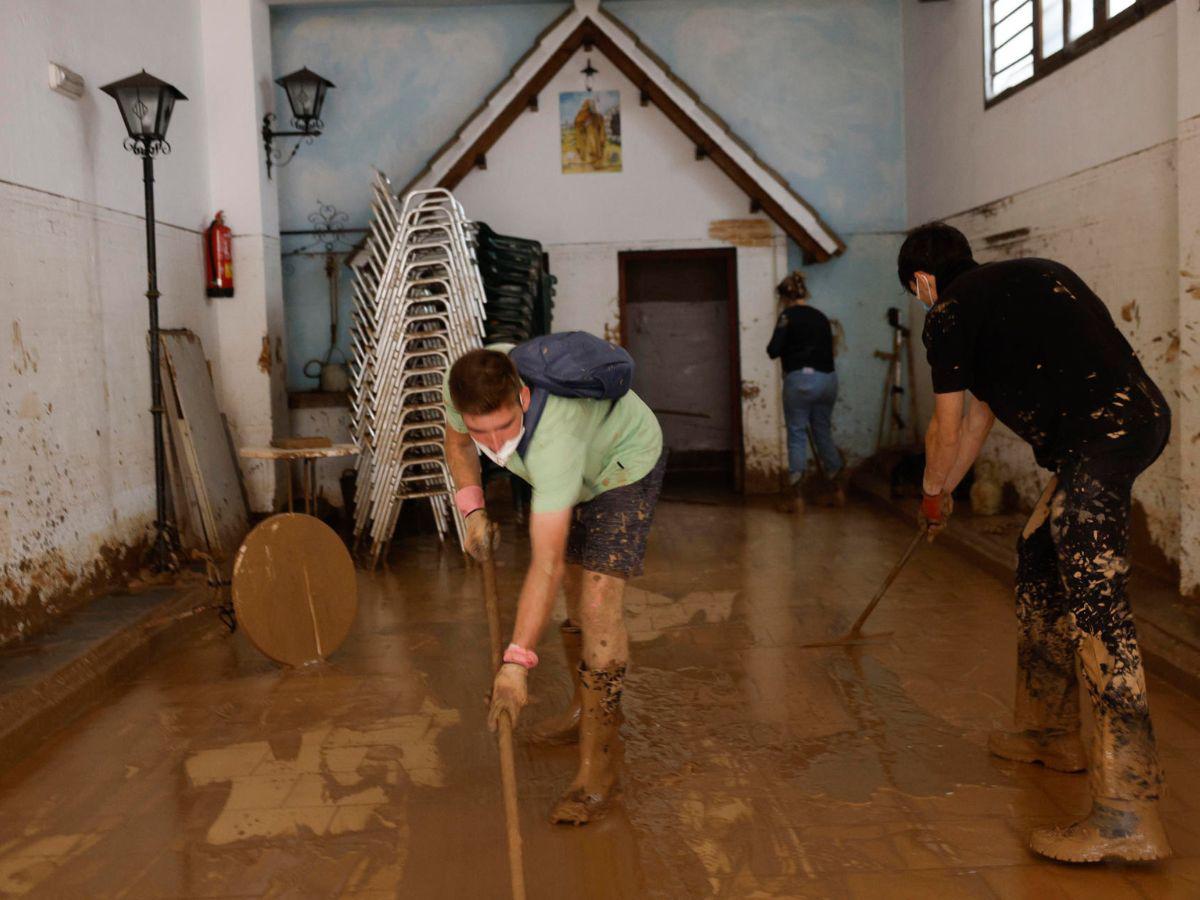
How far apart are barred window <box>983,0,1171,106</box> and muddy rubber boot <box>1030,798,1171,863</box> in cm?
452

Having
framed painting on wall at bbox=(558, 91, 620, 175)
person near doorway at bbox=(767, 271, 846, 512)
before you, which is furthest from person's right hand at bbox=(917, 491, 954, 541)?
framed painting on wall at bbox=(558, 91, 620, 175)

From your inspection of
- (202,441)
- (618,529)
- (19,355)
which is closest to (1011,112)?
(618,529)

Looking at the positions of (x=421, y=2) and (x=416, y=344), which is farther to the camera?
(x=421, y=2)

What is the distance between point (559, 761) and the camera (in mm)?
4266

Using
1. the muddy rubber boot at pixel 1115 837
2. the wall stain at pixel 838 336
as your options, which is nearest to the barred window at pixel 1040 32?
the wall stain at pixel 838 336

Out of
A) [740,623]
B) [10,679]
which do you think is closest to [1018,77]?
[740,623]

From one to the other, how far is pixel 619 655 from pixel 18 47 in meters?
4.54

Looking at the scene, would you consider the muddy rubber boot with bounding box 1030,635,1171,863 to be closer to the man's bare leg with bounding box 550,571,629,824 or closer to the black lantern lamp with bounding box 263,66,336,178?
the man's bare leg with bounding box 550,571,629,824

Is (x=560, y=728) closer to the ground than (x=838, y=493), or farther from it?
closer to the ground

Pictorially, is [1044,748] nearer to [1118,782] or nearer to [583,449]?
[1118,782]

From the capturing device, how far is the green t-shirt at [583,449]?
319 centimetres

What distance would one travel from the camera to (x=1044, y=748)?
13.1ft

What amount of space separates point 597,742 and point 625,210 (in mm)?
7620

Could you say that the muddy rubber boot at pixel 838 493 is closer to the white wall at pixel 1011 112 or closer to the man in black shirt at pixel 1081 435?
the white wall at pixel 1011 112
